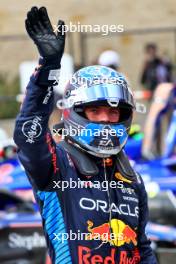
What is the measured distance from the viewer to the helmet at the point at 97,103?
350 centimetres

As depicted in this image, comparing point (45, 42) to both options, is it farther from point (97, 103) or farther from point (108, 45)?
point (108, 45)

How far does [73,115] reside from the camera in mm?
3586

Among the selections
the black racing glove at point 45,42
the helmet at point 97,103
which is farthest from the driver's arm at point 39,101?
the helmet at point 97,103

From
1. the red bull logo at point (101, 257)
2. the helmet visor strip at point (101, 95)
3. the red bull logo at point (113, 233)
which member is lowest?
the red bull logo at point (101, 257)

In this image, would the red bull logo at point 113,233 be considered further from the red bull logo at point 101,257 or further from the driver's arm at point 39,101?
the driver's arm at point 39,101

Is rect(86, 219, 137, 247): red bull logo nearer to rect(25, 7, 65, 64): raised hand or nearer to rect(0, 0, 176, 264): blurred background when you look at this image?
rect(25, 7, 65, 64): raised hand

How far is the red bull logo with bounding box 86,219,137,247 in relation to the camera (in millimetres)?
3352

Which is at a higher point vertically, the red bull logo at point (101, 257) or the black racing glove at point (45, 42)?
the black racing glove at point (45, 42)

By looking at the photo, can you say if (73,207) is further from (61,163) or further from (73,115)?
(73,115)

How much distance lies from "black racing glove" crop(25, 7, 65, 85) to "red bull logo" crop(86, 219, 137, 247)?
26.3 inches

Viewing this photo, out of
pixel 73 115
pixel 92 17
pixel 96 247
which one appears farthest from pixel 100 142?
pixel 92 17

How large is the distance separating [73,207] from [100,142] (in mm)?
328

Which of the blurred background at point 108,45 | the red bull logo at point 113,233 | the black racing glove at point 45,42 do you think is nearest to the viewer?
the black racing glove at point 45,42

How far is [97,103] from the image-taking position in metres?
3.51
